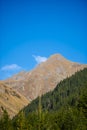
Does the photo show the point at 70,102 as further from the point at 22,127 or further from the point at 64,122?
the point at 22,127

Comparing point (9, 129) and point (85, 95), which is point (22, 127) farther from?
point (85, 95)

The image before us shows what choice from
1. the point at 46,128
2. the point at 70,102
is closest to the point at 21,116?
the point at 46,128

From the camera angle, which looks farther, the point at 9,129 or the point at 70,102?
the point at 70,102

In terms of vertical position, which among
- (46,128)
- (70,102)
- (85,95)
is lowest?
(46,128)

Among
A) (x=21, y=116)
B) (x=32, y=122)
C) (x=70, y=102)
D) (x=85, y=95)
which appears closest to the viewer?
(x=21, y=116)

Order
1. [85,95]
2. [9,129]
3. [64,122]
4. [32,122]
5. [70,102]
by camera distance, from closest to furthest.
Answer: [9,129] < [64,122] < [85,95] < [32,122] < [70,102]

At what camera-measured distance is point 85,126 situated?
283ft

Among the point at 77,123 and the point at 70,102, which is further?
the point at 70,102

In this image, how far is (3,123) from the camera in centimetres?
9369

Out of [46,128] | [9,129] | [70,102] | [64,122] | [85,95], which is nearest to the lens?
[46,128]

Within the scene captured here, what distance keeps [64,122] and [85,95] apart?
40.3 feet

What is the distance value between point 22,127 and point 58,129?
1761cm

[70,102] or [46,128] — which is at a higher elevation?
[70,102]

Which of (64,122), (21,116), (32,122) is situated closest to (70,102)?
(32,122)
